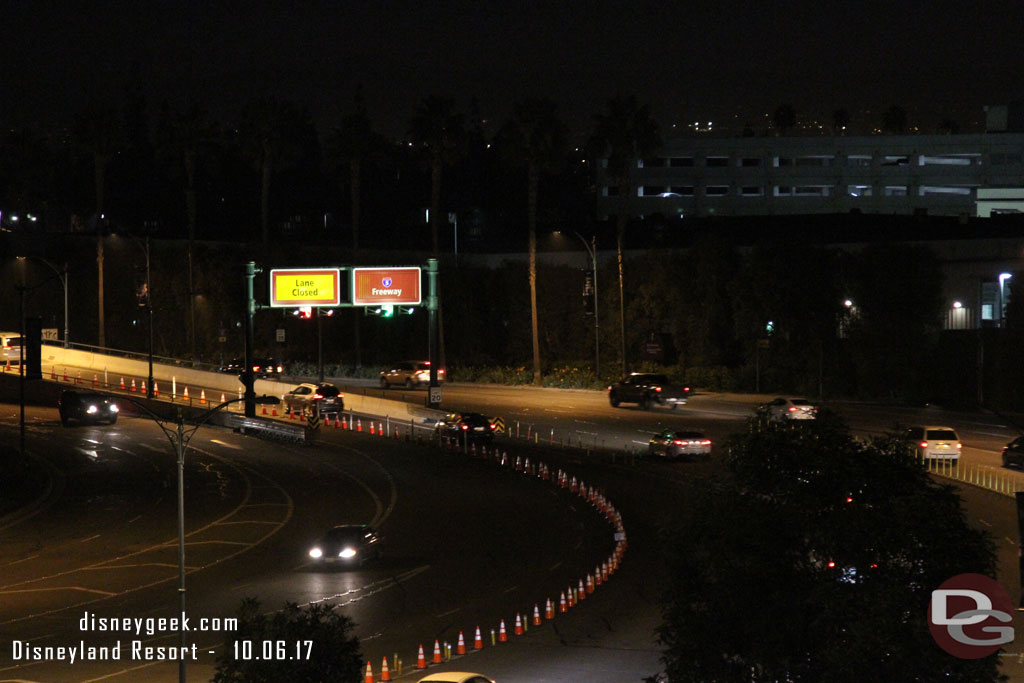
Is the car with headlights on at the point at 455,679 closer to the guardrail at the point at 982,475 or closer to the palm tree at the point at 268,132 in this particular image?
the guardrail at the point at 982,475

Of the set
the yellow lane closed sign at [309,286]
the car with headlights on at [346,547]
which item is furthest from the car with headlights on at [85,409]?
the car with headlights on at [346,547]

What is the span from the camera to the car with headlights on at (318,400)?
6291 cm

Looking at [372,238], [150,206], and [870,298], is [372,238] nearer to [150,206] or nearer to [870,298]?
[150,206]

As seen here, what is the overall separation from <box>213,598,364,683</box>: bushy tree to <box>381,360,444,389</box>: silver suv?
6004 centimetres

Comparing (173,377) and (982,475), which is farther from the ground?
(173,377)

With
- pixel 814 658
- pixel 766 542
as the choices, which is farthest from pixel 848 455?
pixel 814 658

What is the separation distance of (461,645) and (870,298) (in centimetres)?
5384

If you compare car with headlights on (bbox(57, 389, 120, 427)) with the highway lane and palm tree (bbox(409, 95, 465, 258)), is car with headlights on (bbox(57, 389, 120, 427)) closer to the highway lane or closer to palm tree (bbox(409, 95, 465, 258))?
the highway lane

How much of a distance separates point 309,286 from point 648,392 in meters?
18.3

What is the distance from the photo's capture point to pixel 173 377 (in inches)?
3031

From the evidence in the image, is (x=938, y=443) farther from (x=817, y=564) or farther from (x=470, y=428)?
(x=817, y=564)

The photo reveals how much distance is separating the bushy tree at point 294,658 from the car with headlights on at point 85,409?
49928mm

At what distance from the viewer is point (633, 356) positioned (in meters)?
83.9

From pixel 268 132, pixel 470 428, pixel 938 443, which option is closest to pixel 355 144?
Answer: pixel 268 132
